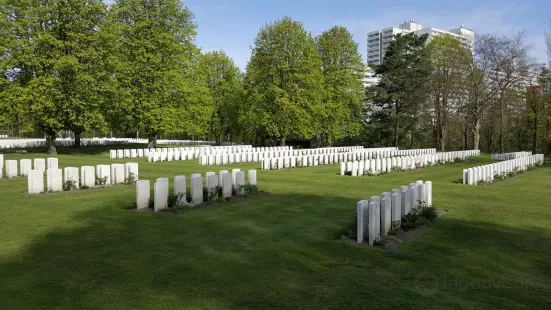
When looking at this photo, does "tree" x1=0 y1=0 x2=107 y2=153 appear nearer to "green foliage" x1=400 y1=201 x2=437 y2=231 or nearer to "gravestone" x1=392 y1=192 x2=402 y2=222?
"green foliage" x1=400 y1=201 x2=437 y2=231

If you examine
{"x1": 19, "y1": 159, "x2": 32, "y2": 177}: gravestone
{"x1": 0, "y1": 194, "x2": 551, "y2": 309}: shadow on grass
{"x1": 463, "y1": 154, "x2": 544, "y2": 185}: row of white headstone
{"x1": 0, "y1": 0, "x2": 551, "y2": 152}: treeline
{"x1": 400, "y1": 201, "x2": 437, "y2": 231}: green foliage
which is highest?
{"x1": 0, "y1": 0, "x2": 551, "y2": 152}: treeline

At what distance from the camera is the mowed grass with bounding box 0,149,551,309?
509 centimetres

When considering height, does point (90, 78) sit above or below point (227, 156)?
above

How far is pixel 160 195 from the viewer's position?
1021cm

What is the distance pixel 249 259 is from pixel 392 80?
43.1 meters

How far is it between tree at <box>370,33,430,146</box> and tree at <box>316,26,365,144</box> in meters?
2.95

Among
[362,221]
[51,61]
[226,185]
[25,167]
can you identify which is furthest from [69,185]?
[51,61]

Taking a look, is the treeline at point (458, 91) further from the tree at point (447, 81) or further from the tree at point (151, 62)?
the tree at point (151, 62)

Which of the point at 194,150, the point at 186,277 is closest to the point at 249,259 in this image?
the point at 186,277

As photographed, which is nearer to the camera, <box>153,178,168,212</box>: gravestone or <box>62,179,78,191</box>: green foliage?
<box>153,178,168,212</box>: gravestone

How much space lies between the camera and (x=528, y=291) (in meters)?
5.54

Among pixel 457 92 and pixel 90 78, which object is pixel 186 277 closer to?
pixel 90 78

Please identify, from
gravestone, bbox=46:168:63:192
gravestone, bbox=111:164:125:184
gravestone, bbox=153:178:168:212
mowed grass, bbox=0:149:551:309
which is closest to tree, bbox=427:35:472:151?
mowed grass, bbox=0:149:551:309

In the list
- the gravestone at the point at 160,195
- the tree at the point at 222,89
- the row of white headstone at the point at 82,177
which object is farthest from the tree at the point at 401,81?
the gravestone at the point at 160,195
